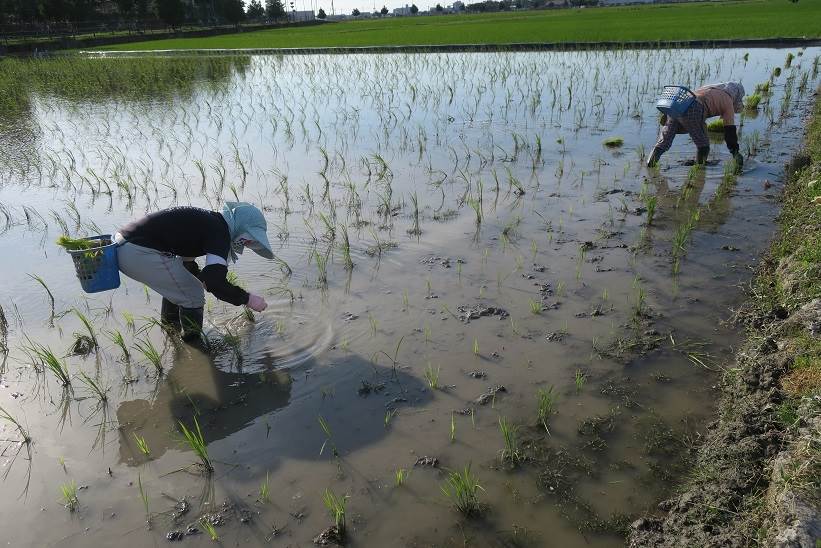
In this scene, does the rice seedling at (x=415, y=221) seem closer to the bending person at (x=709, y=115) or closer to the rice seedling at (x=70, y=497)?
the bending person at (x=709, y=115)

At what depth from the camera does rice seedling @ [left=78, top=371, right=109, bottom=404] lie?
296 centimetres

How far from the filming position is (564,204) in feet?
17.7

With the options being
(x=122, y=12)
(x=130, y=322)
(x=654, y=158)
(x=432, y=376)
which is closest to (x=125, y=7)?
(x=122, y=12)

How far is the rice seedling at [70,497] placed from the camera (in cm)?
231

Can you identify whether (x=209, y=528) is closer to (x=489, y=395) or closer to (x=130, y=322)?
(x=489, y=395)

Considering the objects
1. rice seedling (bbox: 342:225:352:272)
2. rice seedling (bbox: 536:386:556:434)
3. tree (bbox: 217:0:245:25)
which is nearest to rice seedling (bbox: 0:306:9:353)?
rice seedling (bbox: 342:225:352:272)

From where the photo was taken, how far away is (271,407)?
289cm

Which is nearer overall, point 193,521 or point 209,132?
point 193,521

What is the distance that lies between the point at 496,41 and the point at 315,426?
19.6 metres

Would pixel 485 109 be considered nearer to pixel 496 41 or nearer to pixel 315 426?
pixel 315 426

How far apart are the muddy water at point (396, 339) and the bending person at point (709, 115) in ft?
1.18

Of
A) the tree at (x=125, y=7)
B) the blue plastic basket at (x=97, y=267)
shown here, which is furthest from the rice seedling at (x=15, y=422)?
the tree at (x=125, y=7)

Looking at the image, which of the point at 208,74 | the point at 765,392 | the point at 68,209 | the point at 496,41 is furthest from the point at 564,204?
the point at 496,41

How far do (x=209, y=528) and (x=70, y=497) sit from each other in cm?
68
